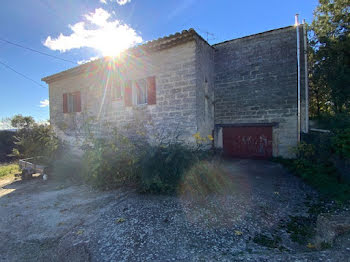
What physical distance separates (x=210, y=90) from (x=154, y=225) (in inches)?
229

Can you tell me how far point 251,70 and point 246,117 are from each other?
1.84m

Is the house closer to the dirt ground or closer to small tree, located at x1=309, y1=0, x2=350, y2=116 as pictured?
small tree, located at x1=309, y1=0, x2=350, y2=116

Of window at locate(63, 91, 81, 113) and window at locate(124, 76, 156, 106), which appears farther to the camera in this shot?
window at locate(63, 91, 81, 113)

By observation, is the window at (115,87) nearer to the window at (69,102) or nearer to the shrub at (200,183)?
the window at (69,102)

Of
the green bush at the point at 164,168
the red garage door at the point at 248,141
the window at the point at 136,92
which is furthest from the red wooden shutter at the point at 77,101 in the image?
the red garage door at the point at 248,141

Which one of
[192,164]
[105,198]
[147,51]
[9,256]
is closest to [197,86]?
[147,51]

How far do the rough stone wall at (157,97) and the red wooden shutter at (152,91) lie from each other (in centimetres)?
16

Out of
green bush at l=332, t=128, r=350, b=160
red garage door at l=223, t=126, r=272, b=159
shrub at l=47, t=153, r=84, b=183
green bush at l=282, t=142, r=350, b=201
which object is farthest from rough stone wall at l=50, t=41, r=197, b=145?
green bush at l=332, t=128, r=350, b=160

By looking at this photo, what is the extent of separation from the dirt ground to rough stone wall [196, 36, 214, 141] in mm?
2595

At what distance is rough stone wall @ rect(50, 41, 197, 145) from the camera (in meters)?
6.25

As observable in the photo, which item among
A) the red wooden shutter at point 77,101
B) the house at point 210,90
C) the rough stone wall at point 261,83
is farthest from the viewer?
the red wooden shutter at point 77,101

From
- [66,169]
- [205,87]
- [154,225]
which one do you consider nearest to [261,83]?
[205,87]

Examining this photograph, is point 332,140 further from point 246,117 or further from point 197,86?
point 197,86

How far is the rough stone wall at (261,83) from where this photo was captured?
6.71 meters
